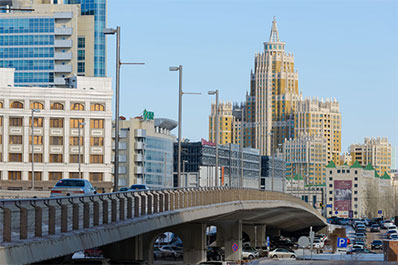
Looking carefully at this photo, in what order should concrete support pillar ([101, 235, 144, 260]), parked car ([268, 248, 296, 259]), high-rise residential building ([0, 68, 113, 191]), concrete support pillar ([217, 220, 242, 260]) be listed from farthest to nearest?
1. high-rise residential building ([0, 68, 113, 191])
2. parked car ([268, 248, 296, 259])
3. concrete support pillar ([217, 220, 242, 260])
4. concrete support pillar ([101, 235, 144, 260])

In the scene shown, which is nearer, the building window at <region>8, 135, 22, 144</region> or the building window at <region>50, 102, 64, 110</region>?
the building window at <region>8, 135, 22, 144</region>

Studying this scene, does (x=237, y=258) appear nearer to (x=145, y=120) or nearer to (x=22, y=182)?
(x=22, y=182)

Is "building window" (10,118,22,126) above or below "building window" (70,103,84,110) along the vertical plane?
below

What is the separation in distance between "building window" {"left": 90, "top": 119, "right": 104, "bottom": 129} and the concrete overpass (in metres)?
73.7

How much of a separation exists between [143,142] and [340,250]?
7735 centimetres

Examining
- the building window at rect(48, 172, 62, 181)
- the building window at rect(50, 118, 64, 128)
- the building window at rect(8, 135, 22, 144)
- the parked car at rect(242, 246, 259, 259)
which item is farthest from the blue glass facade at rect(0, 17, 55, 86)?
the parked car at rect(242, 246, 259, 259)

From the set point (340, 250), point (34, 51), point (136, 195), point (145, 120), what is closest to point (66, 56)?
point (34, 51)

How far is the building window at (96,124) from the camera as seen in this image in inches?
6024

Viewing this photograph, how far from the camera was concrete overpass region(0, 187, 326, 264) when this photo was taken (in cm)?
2728

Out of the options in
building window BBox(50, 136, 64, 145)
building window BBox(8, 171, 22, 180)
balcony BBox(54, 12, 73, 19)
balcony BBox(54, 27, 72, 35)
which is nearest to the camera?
building window BBox(8, 171, 22, 180)

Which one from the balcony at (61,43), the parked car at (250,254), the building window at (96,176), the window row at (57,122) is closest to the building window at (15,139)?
the window row at (57,122)

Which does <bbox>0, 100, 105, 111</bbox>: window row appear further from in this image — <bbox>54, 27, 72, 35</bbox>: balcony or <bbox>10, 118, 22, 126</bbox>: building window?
<bbox>54, 27, 72, 35</bbox>: balcony

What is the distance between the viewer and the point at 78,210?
3344 centimetres

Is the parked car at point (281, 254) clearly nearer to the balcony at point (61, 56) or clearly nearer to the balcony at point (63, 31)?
the balcony at point (63, 31)
